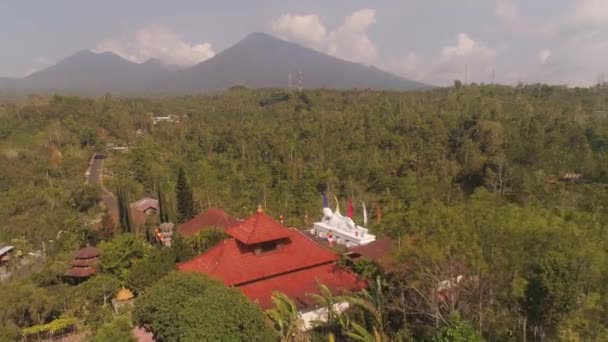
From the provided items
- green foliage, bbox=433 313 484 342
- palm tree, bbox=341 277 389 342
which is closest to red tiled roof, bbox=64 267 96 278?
palm tree, bbox=341 277 389 342

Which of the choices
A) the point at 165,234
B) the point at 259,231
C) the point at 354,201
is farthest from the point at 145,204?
the point at 259,231

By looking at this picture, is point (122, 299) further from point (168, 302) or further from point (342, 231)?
point (342, 231)

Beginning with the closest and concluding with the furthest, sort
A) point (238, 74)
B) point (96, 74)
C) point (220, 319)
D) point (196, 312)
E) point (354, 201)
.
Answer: point (220, 319) → point (196, 312) → point (354, 201) → point (238, 74) → point (96, 74)

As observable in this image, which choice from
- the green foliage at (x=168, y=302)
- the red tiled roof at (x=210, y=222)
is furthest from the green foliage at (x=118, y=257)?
the red tiled roof at (x=210, y=222)

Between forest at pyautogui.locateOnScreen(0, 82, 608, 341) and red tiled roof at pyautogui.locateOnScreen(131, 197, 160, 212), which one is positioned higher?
forest at pyautogui.locateOnScreen(0, 82, 608, 341)

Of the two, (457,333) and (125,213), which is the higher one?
(457,333)

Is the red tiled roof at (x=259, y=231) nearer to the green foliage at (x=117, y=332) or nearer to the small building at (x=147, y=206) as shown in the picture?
the green foliage at (x=117, y=332)

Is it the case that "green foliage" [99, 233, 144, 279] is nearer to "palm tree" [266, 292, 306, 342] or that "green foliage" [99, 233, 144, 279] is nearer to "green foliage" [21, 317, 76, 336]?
"green foliage" [21, 317, 76, 336]

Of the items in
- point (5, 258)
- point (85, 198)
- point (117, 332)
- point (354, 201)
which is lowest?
point (5, 258)
